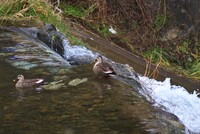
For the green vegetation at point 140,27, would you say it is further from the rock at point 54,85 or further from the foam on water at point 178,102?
the rock at point 54,85

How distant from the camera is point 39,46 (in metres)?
7.29

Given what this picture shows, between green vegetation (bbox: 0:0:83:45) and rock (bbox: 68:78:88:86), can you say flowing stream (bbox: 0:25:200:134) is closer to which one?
rock (bbox: 68:78:88:86)

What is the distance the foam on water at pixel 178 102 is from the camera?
5481 mm

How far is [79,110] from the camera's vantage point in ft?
15.5

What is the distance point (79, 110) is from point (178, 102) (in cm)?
219

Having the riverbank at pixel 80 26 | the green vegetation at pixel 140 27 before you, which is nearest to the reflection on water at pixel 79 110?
the riverbank at pixel 80 26

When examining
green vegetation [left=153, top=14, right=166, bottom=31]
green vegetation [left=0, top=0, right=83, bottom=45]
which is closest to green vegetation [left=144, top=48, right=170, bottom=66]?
green vegetation [left=153, top=14, right=166, bottom=31]

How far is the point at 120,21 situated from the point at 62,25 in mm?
3395

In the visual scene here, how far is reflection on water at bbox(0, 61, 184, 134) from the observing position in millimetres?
4277

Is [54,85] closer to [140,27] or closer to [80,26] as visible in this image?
[80,26]

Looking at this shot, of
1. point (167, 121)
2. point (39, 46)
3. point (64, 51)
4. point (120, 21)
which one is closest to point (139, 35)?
point (120, 21)

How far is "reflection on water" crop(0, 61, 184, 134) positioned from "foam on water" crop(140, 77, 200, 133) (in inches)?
22.1

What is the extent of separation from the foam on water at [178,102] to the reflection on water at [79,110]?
56 cm

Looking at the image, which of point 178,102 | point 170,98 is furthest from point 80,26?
point 178,102
